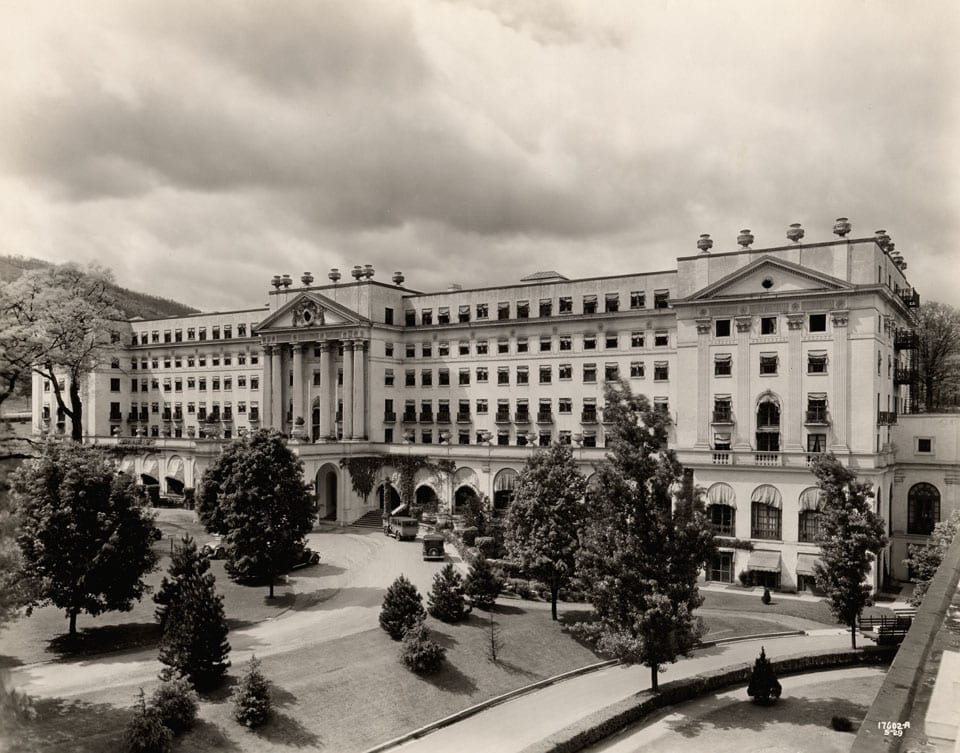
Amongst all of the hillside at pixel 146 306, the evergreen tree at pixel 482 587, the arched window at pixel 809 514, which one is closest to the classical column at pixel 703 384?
the arched window at pixel 809 514

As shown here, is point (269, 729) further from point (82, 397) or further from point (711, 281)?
point (82, 397)

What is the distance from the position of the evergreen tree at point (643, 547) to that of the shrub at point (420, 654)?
306 inches

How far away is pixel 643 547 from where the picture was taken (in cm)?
3578

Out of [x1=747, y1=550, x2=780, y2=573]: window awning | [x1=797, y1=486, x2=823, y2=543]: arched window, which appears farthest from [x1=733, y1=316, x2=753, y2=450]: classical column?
[x1=747, y1=550, x2=780, y2=573]: window awning

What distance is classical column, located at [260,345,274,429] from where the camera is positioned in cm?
8200

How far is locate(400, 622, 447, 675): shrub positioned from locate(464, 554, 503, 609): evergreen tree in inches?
322

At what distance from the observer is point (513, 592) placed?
4888 cm

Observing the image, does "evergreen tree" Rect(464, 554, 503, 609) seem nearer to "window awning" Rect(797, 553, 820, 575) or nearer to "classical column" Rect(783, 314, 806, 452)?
"window awning" Rect(797, 553, 820, 575)

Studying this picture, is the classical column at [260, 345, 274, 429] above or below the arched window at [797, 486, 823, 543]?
above

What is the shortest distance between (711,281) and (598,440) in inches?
727

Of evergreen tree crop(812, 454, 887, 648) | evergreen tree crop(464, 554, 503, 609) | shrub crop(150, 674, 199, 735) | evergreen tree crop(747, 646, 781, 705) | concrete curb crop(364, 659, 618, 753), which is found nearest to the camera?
shrub crop(150, 674, 199, 735)

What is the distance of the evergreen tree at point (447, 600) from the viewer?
132 ft

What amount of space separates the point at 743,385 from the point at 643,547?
2647 cm

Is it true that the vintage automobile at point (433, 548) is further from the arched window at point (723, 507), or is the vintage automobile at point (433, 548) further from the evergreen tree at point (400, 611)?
the arched window at point (723, 507)
